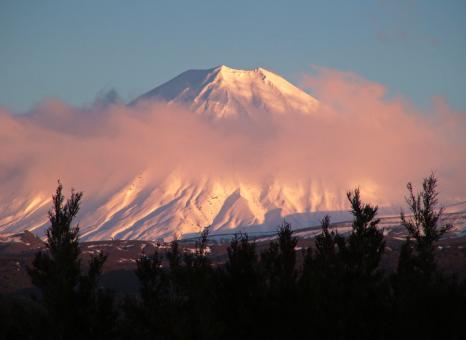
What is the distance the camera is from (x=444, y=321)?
1479 inches

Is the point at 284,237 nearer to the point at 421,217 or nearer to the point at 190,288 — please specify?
the point at 421,217

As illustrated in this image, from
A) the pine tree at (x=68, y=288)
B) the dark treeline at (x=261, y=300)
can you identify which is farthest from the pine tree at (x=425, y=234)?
the pine tree at (x=68, y=288)

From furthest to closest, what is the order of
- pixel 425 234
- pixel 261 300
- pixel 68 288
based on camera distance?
pixel 425 234 < pixel 68 288 < pixel 261 300

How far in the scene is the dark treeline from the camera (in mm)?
38406

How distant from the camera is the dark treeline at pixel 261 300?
3841 cm

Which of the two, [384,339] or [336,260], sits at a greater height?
[336,260]

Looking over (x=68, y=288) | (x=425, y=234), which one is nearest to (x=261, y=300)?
(x=68, y=288)

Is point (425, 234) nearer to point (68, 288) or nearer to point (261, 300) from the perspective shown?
point (261, 300)

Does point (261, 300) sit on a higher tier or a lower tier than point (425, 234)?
lower

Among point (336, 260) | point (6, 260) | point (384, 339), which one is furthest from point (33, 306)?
point (6, 260)

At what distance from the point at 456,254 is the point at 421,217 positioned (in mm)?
102806

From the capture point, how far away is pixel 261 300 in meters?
43.3

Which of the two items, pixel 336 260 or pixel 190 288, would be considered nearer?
pixel 190 288

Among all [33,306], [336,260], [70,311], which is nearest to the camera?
[70,311]
